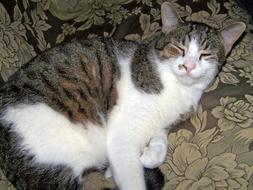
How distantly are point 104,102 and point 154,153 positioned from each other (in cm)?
24

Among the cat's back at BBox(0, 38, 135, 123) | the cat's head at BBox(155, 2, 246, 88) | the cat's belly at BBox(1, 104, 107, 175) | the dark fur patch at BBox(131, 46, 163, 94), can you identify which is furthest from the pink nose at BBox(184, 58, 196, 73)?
the cat's belly at BBox(1, 104, 107, 175)

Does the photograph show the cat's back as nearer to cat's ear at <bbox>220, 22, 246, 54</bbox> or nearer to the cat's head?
the cat's head

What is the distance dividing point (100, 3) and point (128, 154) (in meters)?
0.75

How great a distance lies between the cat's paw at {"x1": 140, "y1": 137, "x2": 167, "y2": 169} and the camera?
54.7 inches

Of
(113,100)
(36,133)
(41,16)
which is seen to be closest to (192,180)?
(113,100)

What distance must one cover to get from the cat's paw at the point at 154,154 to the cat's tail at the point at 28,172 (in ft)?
0.72

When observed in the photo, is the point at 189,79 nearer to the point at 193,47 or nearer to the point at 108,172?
the point at 193,47

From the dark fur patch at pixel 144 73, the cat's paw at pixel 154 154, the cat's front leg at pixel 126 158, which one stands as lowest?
the cat's paw at pixel 154 154

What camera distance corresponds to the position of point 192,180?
142 cm

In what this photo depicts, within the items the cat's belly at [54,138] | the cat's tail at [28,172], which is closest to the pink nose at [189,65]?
the cat's belly at [54,138]

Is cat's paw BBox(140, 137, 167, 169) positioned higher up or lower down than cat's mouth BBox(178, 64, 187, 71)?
lower down

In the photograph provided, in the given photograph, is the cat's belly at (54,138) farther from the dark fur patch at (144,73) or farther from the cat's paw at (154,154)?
the dark fur patch at (144,73)

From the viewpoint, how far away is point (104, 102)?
4.78 feet

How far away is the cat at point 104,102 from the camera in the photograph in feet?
4.37
